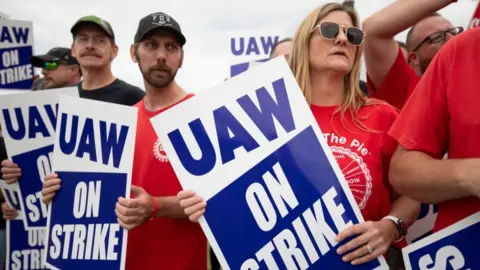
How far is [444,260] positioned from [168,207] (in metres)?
1.18

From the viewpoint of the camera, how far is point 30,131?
8.50 ft

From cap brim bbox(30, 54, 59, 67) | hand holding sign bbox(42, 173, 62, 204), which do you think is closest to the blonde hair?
hand holding sign bbox(42, 173, 62, 204)

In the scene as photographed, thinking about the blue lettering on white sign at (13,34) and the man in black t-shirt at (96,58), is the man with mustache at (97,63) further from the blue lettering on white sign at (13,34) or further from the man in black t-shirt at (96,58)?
the blue lettering on white sign at (13,34)

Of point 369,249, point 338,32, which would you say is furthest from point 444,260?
point 338,32

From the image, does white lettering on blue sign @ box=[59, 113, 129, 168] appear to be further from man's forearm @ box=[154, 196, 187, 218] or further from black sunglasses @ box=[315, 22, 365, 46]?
black sunglasses @ box=[315, 22, 365, 46]

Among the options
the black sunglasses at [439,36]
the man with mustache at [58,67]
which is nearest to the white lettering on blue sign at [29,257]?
the man with mustache at [58,67]

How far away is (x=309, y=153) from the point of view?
152 cm

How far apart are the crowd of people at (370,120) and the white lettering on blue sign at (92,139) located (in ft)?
0.56

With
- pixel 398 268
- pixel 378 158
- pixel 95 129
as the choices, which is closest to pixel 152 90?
pixel 95 129

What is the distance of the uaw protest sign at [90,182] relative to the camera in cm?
194

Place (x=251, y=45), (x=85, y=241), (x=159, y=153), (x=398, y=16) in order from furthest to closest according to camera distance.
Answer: (x=251, y=45) → (x=159, y=153) → (x=85, y=241) → (x=398, y=16)

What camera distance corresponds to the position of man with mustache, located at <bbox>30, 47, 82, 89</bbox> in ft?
12.9

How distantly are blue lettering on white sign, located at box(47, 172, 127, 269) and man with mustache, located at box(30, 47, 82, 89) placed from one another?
2.10 metres

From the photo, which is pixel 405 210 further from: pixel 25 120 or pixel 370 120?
pixel 25 120
